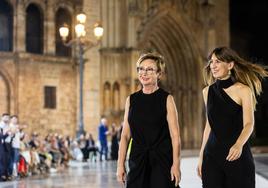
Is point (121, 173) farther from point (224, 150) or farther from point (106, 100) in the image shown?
point (106, 100)

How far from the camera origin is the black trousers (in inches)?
199

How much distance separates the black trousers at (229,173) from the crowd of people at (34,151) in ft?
35.2

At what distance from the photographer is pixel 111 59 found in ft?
98.2

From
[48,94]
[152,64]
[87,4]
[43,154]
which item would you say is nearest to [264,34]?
[87,4]

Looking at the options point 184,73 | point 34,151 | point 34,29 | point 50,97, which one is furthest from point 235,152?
point 184,73

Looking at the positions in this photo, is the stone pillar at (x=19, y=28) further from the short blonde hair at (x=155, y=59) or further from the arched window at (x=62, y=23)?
the short blonde hair at (x=155, y=59)

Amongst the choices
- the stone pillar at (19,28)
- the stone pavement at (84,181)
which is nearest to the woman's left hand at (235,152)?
the stone pavement at (84,181)

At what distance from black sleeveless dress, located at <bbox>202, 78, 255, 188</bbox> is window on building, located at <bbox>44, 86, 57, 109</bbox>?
22.3 metres

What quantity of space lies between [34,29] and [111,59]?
14.8ft

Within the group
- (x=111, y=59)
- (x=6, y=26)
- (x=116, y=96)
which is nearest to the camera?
(x=6, y=26)

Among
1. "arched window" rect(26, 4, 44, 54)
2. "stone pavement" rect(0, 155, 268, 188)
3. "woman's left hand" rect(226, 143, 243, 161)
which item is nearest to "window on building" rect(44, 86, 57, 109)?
"arched window" rect(26, 4, 44, 54)

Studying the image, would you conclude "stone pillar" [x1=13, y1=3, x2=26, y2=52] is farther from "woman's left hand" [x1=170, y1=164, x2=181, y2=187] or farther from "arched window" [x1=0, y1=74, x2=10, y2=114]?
"woman's left hand" [x1=170, y1=164, x2=181, y2=187]

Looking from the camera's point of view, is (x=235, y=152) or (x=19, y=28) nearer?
(x=235, y=152)

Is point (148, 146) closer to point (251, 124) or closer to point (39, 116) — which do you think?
point (251, 124)
